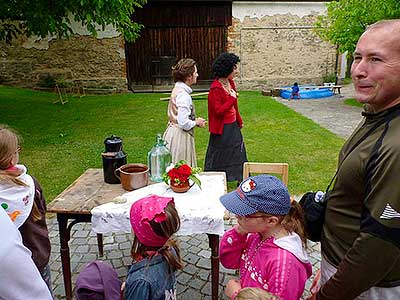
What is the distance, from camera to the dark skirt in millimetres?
5078

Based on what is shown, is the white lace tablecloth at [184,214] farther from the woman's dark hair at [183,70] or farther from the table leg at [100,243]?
the woman's dark hair at [183,70]

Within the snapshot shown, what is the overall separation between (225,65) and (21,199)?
10.5 feet

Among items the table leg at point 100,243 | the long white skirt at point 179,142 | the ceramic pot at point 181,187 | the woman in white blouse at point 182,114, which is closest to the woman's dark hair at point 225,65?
the woman in white blouse at point 182,114

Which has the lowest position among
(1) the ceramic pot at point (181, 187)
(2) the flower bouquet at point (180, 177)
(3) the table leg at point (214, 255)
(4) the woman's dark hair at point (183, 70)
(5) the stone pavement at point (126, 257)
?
(5) the stone pavement at point (126, 257)

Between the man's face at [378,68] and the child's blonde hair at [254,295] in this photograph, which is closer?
the man's face at [378,68]

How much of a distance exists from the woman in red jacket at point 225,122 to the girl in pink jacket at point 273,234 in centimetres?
303

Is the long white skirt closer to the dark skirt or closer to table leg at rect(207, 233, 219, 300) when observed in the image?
the dark skirt

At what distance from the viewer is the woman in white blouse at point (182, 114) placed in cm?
448


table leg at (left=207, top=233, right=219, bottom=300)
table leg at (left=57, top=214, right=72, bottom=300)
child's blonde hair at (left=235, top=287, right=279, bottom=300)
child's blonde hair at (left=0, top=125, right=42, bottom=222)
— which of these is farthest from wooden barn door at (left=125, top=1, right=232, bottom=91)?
child's blonde hair at (left=235, top=287, right=279, bottom=300)

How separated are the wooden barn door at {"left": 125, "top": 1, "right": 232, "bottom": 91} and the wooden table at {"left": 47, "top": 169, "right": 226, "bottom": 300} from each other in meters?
13.5

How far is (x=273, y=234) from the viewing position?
1.91m

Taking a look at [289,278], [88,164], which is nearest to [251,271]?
[289,278]

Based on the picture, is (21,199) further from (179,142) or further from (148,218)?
(179,142)

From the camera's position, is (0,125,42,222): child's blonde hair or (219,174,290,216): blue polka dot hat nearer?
(219,174,290,216): blue polka dot hat
